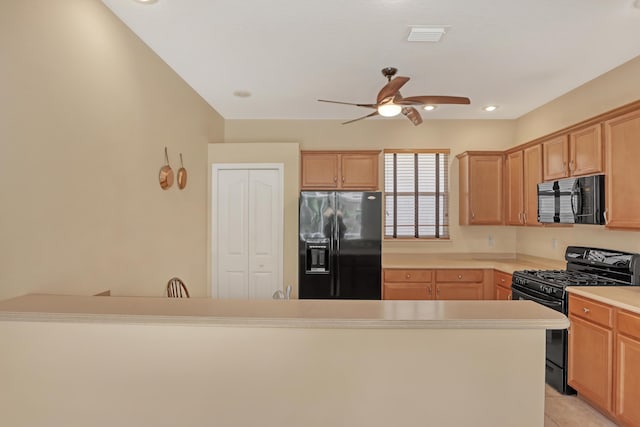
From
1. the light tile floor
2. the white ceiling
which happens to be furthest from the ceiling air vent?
the light tile floor

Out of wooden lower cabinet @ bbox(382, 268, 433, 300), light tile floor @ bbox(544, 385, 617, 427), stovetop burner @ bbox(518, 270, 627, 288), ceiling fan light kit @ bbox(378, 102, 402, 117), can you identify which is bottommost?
light tile floor @ bbox(544, 385, 617, 427)

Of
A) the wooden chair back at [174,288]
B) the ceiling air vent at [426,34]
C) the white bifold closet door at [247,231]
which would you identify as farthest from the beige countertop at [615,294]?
the wooden chair back at [174,288]

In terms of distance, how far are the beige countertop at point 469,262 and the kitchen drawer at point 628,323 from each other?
137 cm

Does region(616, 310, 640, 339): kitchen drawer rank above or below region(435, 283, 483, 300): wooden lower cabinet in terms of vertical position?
above

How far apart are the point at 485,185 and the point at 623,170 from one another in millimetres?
1765

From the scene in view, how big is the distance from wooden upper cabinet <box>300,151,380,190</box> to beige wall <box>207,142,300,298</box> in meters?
0.16

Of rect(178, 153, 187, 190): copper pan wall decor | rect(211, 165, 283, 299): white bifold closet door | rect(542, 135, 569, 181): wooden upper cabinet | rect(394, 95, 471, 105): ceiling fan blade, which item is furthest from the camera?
rect(211, 165, 283, 299): white bifold closet door

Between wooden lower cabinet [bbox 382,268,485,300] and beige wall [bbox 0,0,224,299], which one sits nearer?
beige wall [bbox 0,0,224,299]

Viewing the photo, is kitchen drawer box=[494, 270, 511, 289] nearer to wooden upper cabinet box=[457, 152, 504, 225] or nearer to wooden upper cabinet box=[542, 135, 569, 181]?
wooden upper cabinet box=[457, 152, 504, 225]

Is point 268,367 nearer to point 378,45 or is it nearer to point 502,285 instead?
point 378,45

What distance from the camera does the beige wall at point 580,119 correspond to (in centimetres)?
307

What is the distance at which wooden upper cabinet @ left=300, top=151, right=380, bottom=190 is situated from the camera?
4531mm

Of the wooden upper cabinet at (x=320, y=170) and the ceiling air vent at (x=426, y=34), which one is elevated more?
the ceiling air vent at (x=426, y=34)

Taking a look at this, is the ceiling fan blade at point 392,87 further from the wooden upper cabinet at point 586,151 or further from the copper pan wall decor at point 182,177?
the copper pan wall decor at point 182,177
